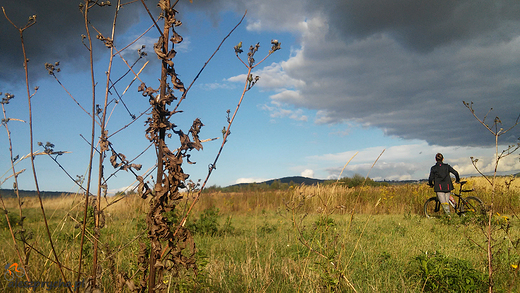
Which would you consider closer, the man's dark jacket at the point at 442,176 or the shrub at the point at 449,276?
the shrub at the point at 449,276

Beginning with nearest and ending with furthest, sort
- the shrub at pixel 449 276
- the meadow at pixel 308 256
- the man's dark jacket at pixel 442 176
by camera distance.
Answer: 1. the meadow at pixel 308 256
2. the shrub at pixel 449 276
3. the man's dark jacket at pixel 442 176

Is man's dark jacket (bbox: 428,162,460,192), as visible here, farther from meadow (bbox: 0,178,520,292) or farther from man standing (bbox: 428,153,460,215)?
meadow (bbox: 0,178,520,292)

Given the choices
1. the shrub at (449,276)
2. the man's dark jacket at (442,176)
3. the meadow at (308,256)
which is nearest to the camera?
the meadow at (308,256)

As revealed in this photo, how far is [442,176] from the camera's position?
876 cm

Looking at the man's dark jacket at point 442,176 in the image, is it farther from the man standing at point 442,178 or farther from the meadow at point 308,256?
the meadow at point 308,256

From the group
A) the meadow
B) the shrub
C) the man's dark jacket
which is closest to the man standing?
the man's dark jacket

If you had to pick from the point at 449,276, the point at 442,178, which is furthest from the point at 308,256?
the point at 442,178

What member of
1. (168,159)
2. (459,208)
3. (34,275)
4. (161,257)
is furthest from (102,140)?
(459,208)

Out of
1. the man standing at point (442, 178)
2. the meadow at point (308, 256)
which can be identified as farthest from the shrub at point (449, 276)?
the man standing at point (442, 178)

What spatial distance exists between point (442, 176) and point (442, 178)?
0.06 m

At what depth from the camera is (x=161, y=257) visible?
4.14ft

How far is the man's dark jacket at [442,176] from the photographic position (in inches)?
342

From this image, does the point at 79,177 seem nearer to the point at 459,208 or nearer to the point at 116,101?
the point at 116,101

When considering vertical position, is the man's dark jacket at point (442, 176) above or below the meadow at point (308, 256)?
above
